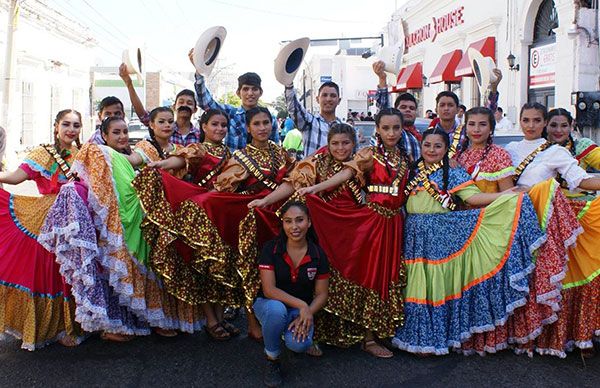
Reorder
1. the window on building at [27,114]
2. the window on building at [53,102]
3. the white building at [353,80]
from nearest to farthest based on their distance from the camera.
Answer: the window on building at [27,114]
the window on building at [53,102]
the white building at [353,80]

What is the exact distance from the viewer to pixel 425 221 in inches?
169

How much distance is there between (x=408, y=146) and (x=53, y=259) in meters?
3.05

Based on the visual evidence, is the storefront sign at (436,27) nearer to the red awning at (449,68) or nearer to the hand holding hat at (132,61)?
the red awning at (449,68)

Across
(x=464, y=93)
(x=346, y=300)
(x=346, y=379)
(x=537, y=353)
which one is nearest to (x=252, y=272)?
(x=346, y=300)

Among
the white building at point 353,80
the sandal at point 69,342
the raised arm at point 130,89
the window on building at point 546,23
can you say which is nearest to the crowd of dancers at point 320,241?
the sandal at point 69,342

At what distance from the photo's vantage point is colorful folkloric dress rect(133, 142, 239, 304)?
4.29 metres

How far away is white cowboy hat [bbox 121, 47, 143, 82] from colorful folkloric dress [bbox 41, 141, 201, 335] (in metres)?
1.24

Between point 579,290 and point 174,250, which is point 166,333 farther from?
point 579,290

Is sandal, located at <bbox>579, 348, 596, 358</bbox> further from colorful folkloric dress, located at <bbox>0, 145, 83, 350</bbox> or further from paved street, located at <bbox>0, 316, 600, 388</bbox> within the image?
colorful folkloric dress, located at <bbox>0, 145, 83, 350</bbox>

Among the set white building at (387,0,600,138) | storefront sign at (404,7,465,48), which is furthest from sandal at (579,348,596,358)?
storefront sign at (404,7,465,48)

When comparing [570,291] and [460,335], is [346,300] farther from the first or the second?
[570,291]

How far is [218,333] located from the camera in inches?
178

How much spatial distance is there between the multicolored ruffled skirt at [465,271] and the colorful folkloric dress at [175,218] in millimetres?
1440

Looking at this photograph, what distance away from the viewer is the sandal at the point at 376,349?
13.7 ft
